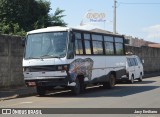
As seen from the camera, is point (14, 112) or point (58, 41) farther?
point (58, 41)

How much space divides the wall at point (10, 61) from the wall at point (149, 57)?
2047cm

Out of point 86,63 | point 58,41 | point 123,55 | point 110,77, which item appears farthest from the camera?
point 123,55

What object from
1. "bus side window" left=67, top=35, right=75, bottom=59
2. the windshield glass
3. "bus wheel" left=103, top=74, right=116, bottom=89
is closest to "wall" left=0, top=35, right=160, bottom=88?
the windshield glass

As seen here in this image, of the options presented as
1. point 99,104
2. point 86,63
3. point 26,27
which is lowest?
point 99,104

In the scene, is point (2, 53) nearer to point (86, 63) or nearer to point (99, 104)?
point (86, 63)

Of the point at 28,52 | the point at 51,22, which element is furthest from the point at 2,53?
the point at 51,22

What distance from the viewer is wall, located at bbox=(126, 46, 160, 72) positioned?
150 feet

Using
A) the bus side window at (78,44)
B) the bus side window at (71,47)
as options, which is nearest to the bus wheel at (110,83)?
the bus side window at (78,44)

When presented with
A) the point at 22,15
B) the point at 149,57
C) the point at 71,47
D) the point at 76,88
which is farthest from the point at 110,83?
the point at 149,57

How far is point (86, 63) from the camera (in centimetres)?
2136

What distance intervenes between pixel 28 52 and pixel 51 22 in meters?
25.5

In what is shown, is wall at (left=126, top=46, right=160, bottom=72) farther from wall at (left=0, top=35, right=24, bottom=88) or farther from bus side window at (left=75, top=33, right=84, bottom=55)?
bus side window at (left=75, top=33, right=84, bottom=55)

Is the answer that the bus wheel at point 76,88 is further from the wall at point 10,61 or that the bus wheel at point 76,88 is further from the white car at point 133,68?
the white car at point 133,68

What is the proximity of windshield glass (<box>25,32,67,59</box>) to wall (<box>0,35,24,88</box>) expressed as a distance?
9.85ft
